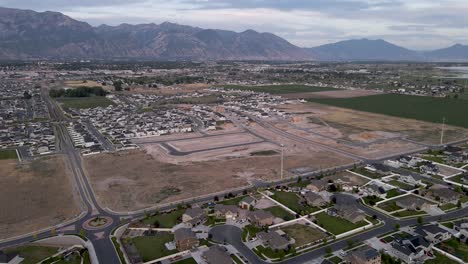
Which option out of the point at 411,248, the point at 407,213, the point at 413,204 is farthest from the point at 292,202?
the point at 411,248

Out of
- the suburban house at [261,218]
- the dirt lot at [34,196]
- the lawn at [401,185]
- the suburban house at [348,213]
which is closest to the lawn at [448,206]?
the lawn at [401,185]

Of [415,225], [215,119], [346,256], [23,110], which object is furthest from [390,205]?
[23,110]

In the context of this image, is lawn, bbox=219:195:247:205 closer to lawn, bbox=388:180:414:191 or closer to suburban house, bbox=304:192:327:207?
suburban house, bbox=304:192:327:207

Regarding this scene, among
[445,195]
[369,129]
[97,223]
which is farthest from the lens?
[369,129]

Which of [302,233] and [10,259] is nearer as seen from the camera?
[10,259]

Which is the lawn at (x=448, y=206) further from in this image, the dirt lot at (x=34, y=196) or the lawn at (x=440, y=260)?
the dirt lot at (x=34, y=196)

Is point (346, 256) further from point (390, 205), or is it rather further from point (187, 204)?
point (187, 204)

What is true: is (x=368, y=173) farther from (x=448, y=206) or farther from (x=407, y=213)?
(x=407, y=213)

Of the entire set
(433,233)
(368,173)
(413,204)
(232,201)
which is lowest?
(232,201)

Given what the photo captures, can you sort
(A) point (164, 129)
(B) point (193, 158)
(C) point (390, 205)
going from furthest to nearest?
(A) point (164, 129)
(B) point (193, 158)
(C) point (390, 205)
